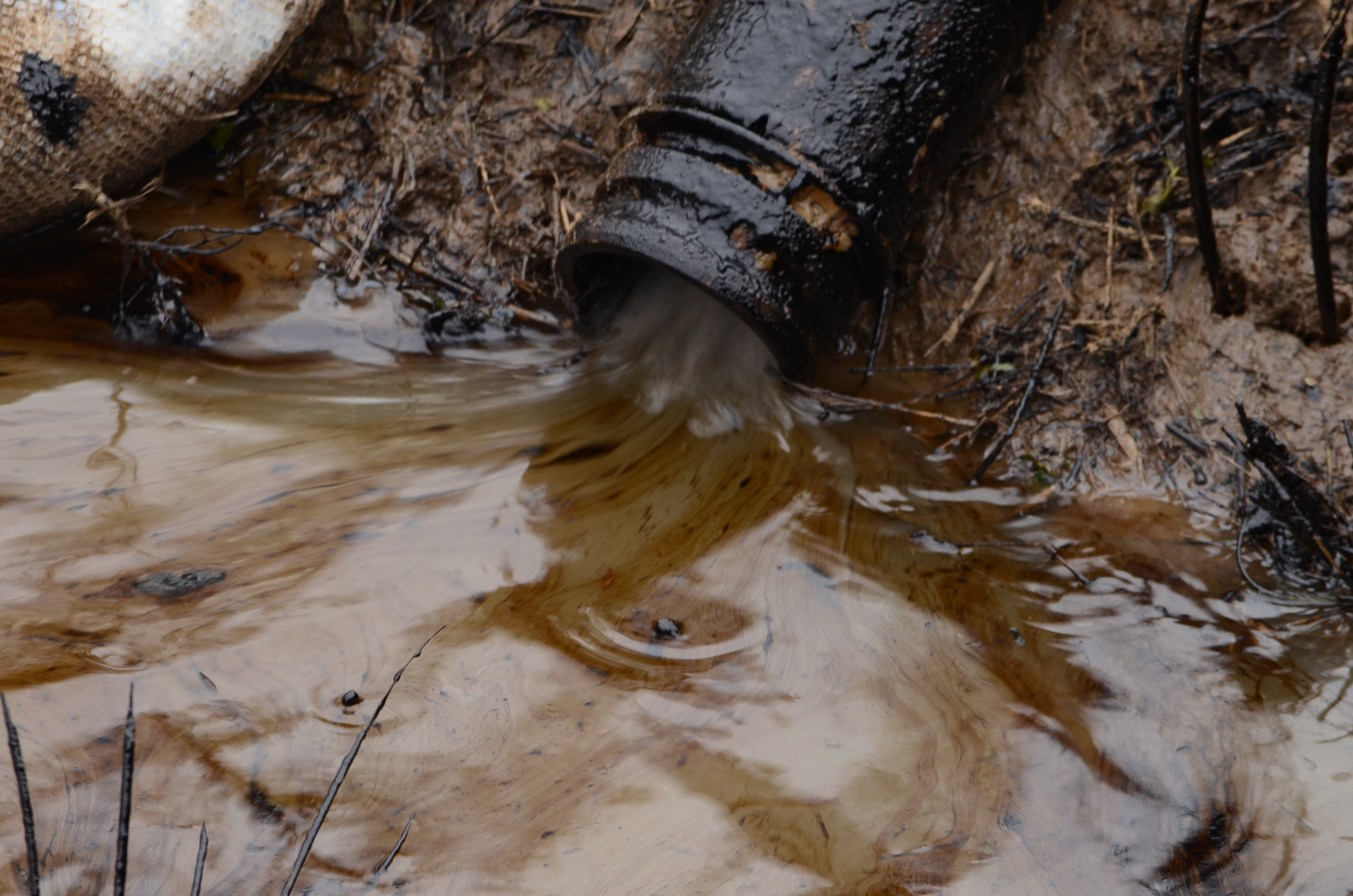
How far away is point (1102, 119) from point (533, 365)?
1909mm

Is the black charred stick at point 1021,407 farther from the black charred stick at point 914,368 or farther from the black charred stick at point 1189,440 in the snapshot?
the black charred stick at point 1189,440

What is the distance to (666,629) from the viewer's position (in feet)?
5.74

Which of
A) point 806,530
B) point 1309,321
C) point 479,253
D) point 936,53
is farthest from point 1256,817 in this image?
point 479,253

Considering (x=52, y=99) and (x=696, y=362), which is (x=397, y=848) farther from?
(x=52, y=99)

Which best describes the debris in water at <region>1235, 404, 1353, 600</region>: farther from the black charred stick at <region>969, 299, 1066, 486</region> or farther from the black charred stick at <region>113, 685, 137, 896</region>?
the black charred stick at <region>113, 685, 137, 896</region>

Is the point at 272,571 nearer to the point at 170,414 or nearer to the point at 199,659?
the point at 199,659

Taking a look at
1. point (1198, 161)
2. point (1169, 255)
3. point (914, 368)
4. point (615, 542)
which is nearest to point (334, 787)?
point (615, 542)

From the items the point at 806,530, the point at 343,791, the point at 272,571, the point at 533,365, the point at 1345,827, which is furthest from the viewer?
the point at 533,365

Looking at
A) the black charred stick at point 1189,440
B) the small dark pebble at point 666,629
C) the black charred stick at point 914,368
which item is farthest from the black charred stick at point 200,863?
the black charred stick at point 1189,440

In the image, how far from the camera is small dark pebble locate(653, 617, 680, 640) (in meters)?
1.74

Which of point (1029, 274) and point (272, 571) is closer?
point (272, 571)

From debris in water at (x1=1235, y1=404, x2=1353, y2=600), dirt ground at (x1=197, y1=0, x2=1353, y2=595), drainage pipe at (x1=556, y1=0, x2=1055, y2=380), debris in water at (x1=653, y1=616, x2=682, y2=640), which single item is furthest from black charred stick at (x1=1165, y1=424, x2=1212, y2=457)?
debris in water at (x1=653, y1=616, x2=682, y2=640)

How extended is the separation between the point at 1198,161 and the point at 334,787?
235 cm

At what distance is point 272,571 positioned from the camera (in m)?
1.72
